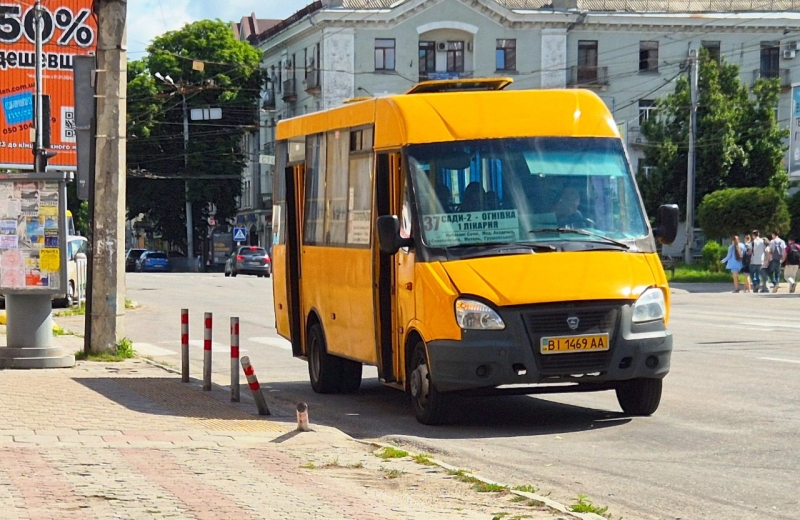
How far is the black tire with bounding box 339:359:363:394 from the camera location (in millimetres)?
15102

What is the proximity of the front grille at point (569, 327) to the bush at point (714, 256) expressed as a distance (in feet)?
142

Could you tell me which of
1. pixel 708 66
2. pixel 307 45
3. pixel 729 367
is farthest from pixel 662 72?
pixel 729 367

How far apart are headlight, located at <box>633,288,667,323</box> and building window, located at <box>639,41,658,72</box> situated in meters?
68.5

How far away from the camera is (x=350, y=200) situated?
13875mm

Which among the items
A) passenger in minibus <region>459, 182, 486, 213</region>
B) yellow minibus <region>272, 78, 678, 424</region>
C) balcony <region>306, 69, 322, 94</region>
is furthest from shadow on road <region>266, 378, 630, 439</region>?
balcony <region>306, 69, 322, 94</region>

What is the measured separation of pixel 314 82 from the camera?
78.0 m

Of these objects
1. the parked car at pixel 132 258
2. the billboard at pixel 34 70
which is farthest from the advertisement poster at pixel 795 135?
the parked car at pixel 132 258

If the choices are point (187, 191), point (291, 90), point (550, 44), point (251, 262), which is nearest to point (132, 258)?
point (187, 191)

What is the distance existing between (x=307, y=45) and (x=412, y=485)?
72.4 meters

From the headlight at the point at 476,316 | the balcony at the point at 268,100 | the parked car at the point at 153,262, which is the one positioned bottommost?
the parked car at the point at 153,262

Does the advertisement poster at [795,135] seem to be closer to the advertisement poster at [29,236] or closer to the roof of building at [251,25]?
the advertisement poster at [29,236]

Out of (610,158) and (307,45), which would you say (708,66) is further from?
(610,158)

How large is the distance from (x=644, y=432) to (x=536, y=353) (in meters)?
1.01

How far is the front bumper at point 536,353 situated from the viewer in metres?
11.4
